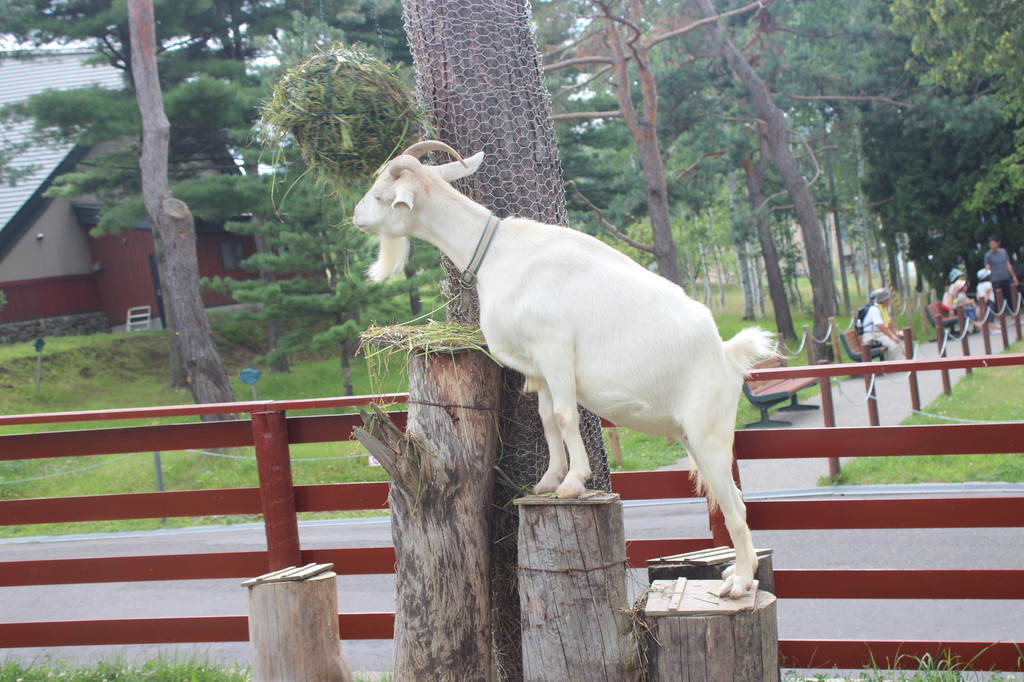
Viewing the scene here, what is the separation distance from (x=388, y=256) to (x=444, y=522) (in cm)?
94

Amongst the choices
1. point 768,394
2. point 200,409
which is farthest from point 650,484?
point 768,394

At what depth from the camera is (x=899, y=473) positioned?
24.7 feet

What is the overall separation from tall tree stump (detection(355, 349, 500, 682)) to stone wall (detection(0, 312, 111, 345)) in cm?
2034

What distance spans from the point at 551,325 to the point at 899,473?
6336 mm

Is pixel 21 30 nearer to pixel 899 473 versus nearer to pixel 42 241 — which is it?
A: pixel 42 241

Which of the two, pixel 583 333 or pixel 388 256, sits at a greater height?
pixel 388 256

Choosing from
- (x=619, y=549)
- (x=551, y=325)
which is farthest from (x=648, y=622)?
(x=551, y=325)

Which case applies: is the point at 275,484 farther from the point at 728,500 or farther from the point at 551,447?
the point at 728,500

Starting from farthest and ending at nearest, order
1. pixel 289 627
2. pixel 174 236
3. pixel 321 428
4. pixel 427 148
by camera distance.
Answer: pixel 174 236, pixel 321 428, pixel 289 627, pixel 427 148

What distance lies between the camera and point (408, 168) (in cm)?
257

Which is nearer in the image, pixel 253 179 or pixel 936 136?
pixel 253 179

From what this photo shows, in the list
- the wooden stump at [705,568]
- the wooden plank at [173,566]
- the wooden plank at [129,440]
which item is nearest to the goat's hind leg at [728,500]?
the wooden stump at [705,568]

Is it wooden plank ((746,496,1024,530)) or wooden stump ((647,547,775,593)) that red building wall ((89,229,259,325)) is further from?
wooden stump ((647,547,775,593))

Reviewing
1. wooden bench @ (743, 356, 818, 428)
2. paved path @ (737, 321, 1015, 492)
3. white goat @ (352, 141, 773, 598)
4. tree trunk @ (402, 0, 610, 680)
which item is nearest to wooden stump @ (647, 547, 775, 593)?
white goat @ (352, 141, 773, 598)
